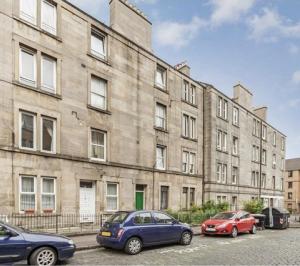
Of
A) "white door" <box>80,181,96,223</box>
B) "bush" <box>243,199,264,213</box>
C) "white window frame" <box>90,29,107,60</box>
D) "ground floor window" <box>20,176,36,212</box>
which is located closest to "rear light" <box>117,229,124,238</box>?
"ground floor window" <box>20,176,36,212</box>

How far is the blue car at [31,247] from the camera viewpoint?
8.95 m

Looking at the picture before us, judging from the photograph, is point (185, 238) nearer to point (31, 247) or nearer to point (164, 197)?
point (31, 247)

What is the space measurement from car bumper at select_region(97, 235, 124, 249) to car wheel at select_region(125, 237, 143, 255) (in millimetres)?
249

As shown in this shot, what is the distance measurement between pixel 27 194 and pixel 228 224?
1097cm

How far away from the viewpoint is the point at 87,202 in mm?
19016

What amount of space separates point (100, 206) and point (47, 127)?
6010 millimetres

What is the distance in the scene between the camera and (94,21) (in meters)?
20.1

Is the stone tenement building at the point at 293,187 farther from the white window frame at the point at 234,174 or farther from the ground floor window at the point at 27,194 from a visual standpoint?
the ground floor window at the point at 27,194

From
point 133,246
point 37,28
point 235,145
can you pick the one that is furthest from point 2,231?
point 235,145

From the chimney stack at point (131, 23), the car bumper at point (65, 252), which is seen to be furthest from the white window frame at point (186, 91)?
the car bumper at point (65, 252)

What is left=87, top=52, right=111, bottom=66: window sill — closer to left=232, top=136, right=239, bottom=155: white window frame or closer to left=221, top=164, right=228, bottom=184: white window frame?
left=221, top=164, right=228, bottom=184: white window frame

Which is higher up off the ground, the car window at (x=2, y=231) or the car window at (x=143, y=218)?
the car window at (x=2, y=231)

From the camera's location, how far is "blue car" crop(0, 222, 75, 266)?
8945 mm

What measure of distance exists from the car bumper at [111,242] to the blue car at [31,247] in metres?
2.22
